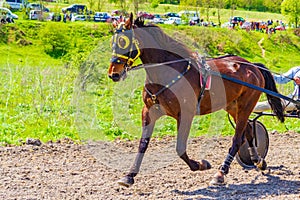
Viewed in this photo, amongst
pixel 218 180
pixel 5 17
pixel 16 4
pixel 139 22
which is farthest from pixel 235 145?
pixel 16 4

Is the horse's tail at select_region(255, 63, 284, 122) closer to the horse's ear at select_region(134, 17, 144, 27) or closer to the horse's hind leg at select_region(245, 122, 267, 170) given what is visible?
the horse's hind leg at select_region(245, 122, 267, 170)

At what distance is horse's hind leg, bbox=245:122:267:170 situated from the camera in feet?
27.1

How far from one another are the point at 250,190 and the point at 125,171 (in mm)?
1827

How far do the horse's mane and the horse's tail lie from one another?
155 centimetres

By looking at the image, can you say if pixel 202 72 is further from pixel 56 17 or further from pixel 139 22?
pixel 56 17

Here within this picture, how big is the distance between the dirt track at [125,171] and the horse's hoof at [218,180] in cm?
9

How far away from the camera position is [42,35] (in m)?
39.4

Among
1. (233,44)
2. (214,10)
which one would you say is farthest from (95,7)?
(233,44)

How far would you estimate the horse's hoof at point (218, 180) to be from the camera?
736 cm

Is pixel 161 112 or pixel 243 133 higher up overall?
pixel 161 112

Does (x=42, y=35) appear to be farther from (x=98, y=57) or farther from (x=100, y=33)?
(x=98, y=57)

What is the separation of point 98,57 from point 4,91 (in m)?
3.02

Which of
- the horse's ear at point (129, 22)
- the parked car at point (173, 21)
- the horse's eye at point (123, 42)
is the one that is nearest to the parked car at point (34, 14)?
the parked car at point (173, 21)

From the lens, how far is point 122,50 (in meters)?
6.72
